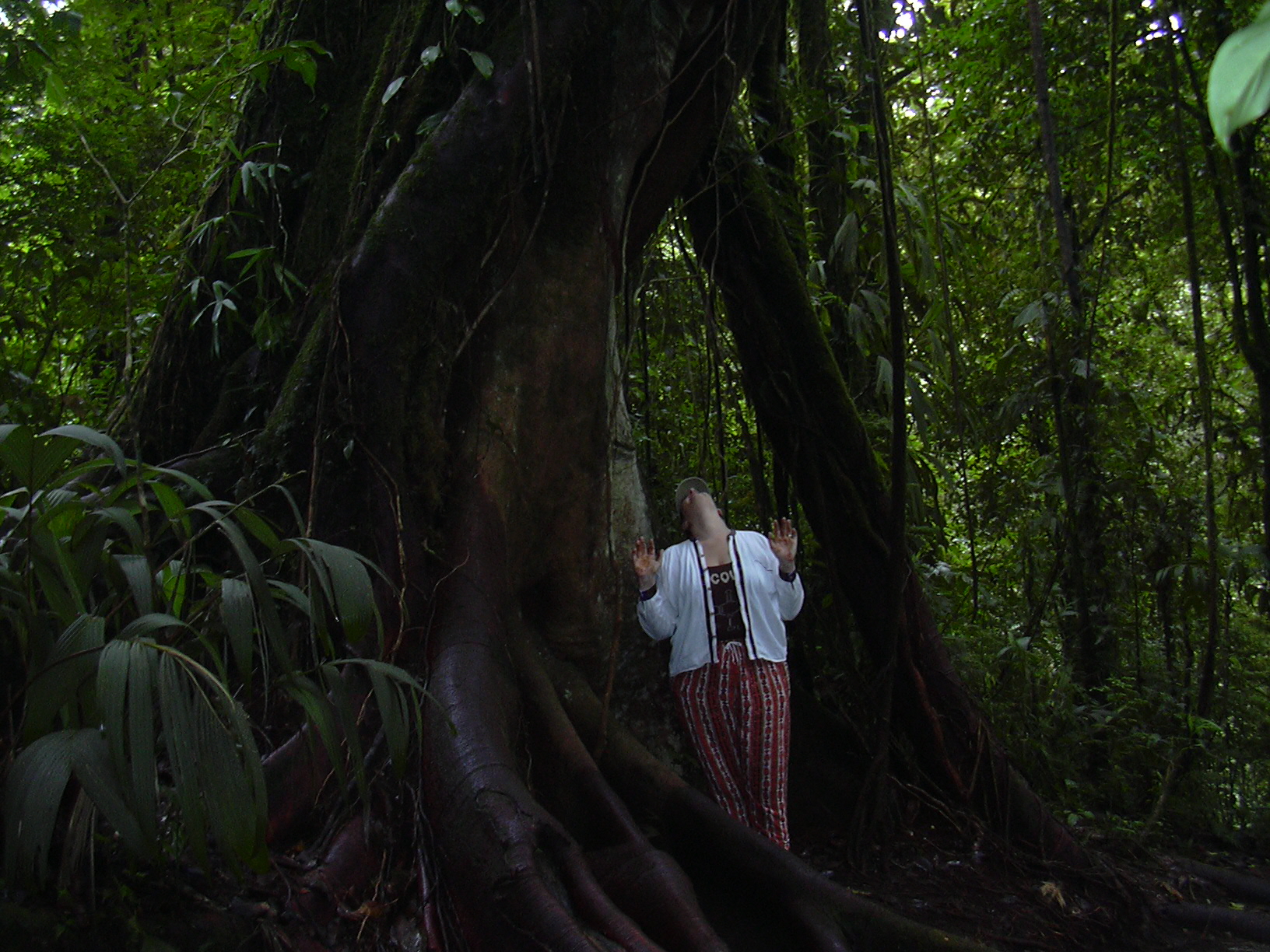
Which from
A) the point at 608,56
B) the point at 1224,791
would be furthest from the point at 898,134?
the point at 1224,791

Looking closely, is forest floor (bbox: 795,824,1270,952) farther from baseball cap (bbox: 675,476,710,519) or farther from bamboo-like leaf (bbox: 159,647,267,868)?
bamboo-like leaf (bbox: 159,647,267,868)

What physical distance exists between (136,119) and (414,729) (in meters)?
3.91

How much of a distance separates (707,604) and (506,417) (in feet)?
3.52

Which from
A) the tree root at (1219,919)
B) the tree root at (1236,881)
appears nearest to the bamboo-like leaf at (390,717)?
the tree root at (1219,919)

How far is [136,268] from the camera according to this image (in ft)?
15.9

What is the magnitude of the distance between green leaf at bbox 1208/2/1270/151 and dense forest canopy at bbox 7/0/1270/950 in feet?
4.95

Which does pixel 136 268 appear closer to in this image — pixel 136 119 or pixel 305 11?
pixel 136 119

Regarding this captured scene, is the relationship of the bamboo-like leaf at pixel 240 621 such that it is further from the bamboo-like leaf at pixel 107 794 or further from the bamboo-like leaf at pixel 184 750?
the bamboo-like leaf at pixel 107 794

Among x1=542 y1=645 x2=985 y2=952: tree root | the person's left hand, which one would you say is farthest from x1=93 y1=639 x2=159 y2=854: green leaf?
the person's left hand

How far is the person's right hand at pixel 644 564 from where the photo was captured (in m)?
3.62

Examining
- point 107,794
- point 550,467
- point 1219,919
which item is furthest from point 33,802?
point 1219,919

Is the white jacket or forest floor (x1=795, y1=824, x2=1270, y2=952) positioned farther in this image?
the white jacket

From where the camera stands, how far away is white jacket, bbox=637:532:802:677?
12.1 ft

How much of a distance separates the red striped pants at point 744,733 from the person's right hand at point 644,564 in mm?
Result: 391
